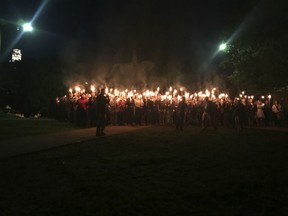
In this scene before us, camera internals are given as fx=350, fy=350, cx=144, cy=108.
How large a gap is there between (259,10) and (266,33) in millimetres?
1704

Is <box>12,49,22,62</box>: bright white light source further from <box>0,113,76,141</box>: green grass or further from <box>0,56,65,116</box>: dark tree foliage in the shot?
<box>0,113,76,141</box>: green grass

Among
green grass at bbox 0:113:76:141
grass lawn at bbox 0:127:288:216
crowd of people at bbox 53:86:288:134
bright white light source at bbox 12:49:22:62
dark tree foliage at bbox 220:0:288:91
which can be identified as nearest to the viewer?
grass lawn at bbox 0:127:288:216

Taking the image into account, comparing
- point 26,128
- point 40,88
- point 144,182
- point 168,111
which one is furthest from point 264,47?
point 40,88

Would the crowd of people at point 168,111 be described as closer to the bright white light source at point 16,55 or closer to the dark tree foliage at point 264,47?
the dark tree foliage at point 264,47

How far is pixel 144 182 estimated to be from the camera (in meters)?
7.44

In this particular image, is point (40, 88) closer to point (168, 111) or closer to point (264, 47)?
point (168, 111)

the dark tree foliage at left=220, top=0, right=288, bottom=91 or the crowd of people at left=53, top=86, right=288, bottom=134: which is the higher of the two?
the dark tree foliage at left=220, top=0, right=288, bottom=91

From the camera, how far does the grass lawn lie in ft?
18.9

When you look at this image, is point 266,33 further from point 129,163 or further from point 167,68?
point 167,68

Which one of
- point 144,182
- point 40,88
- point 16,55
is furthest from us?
point 16,55

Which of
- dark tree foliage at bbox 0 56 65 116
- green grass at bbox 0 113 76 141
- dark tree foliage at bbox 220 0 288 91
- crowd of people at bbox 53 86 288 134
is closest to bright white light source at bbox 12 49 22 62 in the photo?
dark tree foliage at bbox 0 56 65 116

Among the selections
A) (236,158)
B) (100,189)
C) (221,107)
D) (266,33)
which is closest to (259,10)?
(266,33)

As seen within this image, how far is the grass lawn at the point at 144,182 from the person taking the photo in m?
5.75

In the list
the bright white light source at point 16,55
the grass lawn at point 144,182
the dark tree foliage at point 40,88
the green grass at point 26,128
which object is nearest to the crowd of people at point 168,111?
the green grass at point 26,128
